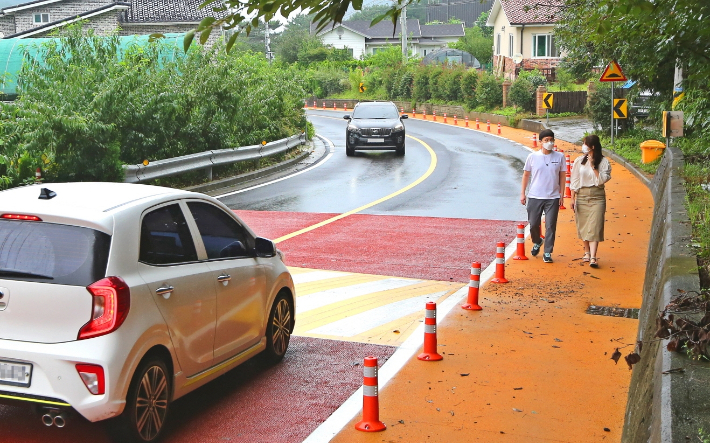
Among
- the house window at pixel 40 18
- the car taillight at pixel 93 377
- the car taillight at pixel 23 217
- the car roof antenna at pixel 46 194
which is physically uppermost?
the house window at pixel 40 18

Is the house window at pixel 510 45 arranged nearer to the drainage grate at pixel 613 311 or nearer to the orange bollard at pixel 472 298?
the drainage grate at pixel 613 311

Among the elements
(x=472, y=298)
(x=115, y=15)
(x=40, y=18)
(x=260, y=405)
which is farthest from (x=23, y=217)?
(x=40, y=18)

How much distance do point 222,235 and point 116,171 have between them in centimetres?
1130

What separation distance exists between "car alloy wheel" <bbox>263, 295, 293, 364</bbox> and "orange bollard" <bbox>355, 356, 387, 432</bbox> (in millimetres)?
1625

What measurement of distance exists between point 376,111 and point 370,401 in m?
25.8

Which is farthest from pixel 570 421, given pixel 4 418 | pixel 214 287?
pixel 4 418

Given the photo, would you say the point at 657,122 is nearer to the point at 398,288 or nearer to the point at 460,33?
the point at 398,288

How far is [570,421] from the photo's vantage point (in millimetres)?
6418

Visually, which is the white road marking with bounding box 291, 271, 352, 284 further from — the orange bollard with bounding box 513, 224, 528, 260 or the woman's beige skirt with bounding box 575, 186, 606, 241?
the woman's beige skirt with bounding box 575, 186, 606, 241

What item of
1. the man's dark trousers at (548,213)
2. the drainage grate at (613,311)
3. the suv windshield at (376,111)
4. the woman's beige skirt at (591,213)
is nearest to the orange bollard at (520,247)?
the man's dark trousers at (548,213)

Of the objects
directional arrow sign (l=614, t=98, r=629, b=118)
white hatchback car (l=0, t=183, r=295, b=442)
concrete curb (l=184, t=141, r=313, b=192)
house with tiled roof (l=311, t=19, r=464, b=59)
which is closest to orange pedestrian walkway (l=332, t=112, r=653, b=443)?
white hatchback car (l=0, t=183, r=295, b=442)

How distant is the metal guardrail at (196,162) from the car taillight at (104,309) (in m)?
12.8

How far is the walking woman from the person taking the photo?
11.9 meters

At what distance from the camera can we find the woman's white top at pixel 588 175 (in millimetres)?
11891
